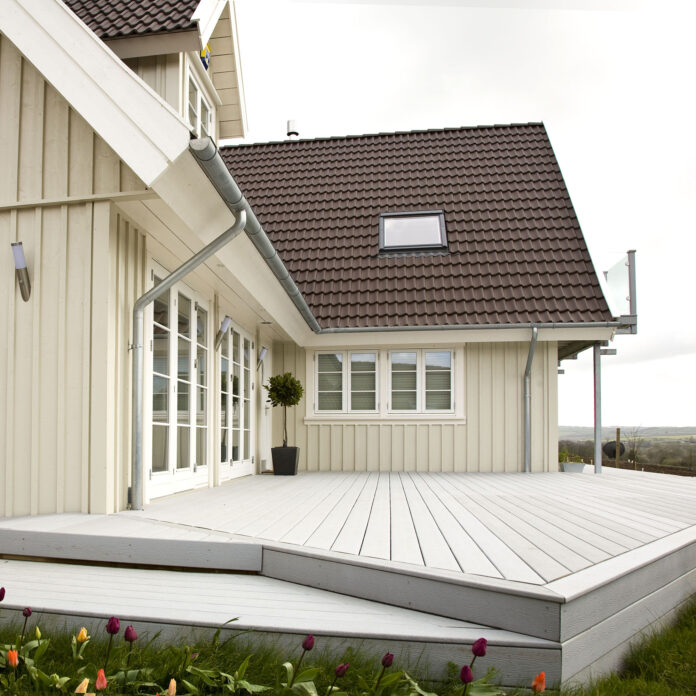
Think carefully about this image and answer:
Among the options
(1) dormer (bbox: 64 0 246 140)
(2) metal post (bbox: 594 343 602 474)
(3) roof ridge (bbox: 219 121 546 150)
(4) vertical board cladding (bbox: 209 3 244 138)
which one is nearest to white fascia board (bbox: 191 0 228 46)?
(1) dormer (bbox: 64 0 246 140)

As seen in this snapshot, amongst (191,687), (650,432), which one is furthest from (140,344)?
(650,432)

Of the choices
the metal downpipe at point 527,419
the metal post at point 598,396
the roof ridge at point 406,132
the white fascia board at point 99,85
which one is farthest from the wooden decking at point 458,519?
the roof ridge at point 406,132

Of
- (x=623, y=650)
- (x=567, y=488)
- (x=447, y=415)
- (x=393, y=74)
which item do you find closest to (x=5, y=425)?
(x=623, y=650)

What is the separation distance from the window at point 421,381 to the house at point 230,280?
0.03 metres

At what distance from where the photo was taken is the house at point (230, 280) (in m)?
3.69

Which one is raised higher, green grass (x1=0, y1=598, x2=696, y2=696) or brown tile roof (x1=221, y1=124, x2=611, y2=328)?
brown tile roof (x1=221, y1=124, x2=611, y2=328)

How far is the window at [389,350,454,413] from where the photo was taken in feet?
27.3

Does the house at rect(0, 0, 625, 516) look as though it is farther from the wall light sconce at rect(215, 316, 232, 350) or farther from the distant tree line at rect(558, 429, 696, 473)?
the distant tree line at rect(558, 429, 696, 473)

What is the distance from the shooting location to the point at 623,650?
2.48m

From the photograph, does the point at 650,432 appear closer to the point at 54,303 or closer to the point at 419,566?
the point at 419,566

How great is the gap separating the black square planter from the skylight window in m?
3.41

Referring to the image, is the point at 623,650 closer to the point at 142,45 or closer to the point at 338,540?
the point at 338,540

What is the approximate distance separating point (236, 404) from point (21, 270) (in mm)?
3483

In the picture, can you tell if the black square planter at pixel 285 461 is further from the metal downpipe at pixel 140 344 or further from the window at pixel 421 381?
the metal downpipe at pixel 140 344
